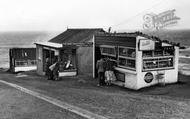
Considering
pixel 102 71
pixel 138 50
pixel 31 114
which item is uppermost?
pixel 138 50

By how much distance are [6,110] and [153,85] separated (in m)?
7.55

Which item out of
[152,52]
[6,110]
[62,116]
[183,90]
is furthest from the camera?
[152,52]

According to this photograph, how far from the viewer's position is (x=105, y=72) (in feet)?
54.5

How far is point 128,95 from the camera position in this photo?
13273 mm

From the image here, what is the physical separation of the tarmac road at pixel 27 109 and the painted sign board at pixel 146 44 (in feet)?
18.0

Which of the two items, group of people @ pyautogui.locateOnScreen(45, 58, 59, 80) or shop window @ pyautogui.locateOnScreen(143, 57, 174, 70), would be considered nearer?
shop window @ pyautogui.locateOnScreen(143, 57, 174, 70)

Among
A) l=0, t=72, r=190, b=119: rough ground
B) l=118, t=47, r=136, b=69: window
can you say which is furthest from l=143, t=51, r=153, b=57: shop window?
l=0, t=72, r=190, b=119: rough ground

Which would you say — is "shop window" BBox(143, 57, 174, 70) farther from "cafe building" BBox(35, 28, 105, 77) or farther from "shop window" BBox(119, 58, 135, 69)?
"cafe building" BBox(35, 28, 105, 77)

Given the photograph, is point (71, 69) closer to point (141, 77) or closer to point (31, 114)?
point (141, 77)

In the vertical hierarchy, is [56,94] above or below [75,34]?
below

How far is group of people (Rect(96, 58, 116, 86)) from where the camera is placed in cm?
1648

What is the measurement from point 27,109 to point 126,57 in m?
6.61

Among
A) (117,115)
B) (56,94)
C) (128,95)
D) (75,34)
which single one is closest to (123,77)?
(128,95)

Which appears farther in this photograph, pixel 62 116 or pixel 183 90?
pixel 183 90
